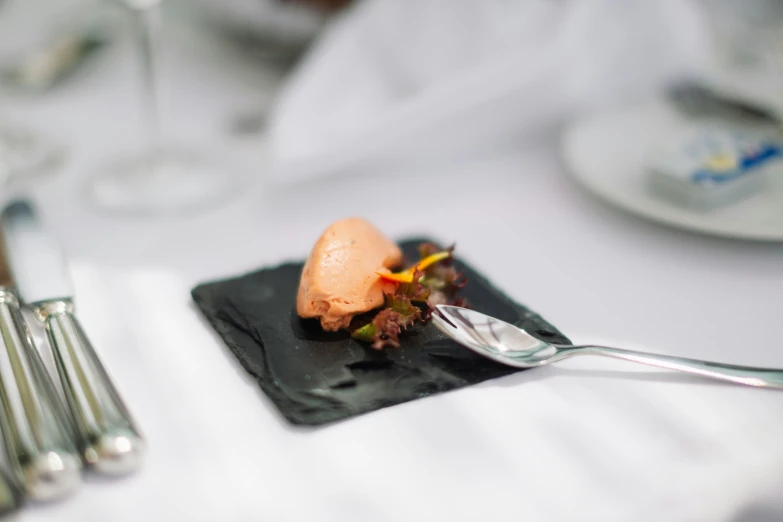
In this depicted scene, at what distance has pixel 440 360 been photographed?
50 centimetres

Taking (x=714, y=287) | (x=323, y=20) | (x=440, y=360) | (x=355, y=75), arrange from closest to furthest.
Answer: (x=440, y=360) → (x=714, y=287) → (x=355, y=75) → (x=323, y=20)

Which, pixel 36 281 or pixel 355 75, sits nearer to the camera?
pixel 36 281

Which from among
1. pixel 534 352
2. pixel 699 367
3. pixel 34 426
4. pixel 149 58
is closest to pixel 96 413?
pixel 34 426

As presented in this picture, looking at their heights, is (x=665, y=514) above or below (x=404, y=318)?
below

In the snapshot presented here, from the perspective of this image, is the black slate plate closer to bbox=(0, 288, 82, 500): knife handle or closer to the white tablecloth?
the white tablecloth

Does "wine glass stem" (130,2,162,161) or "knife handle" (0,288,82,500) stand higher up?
"wine glass stem" (130,2,162,161)

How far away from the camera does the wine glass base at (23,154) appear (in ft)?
2.74

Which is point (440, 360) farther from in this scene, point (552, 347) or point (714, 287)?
point (714, 287)

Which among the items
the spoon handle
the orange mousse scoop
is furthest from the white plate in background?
the orange mousse scoop

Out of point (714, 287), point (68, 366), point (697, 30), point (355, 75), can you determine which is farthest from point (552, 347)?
point (697, 30)

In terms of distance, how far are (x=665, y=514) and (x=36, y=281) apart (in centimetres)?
49

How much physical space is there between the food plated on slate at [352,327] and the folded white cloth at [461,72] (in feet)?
0.93

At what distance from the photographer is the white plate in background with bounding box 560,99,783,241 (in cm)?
66

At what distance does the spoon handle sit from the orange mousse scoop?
5.8 inches
